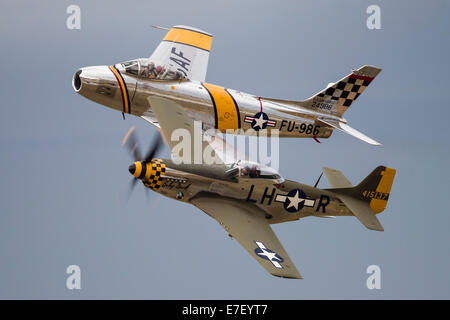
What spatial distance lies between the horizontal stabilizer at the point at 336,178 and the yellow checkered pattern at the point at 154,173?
179 inches

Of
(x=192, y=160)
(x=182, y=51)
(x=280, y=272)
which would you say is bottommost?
(x=280, y=272)

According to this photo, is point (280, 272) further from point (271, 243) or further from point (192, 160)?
point (192, 160)

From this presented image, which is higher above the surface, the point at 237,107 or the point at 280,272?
the point at 237,107

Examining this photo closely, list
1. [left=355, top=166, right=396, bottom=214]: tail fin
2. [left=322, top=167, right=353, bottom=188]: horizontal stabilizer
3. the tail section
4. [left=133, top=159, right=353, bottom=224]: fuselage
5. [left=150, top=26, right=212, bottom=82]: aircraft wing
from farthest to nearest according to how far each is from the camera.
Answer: [left=150, top=26, right=212, bottom=82]: aircraft wing < the tail section < [left=322, top=167, right=353, bottom=188]: horizontal stabilizer < [left=355, top=166, right=396, bottom=214]: tail fin < [left=133, top=159, right=353, bottom=224]: fuselage

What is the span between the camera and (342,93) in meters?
26.2

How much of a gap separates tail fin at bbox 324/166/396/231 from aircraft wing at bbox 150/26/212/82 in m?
5.23

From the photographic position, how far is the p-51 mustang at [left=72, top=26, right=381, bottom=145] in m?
24.3

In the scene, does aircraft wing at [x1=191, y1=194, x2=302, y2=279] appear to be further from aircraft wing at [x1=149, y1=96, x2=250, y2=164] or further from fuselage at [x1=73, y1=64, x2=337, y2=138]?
fuselage at [x1=73, y1=64, x2=337, y2=138]

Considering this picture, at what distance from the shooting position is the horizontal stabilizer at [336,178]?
77.6 ft

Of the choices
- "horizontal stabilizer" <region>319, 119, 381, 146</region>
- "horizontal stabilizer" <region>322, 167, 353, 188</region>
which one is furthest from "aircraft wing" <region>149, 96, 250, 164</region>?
"horizontal stabilizer" <region>319, 119, 381, 146</region>

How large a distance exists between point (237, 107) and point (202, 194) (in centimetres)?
393

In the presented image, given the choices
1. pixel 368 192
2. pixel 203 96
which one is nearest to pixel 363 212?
pixel 368 192

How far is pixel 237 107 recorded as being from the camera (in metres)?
25.0

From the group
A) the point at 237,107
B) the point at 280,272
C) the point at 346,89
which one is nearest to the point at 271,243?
the point at 280,272
